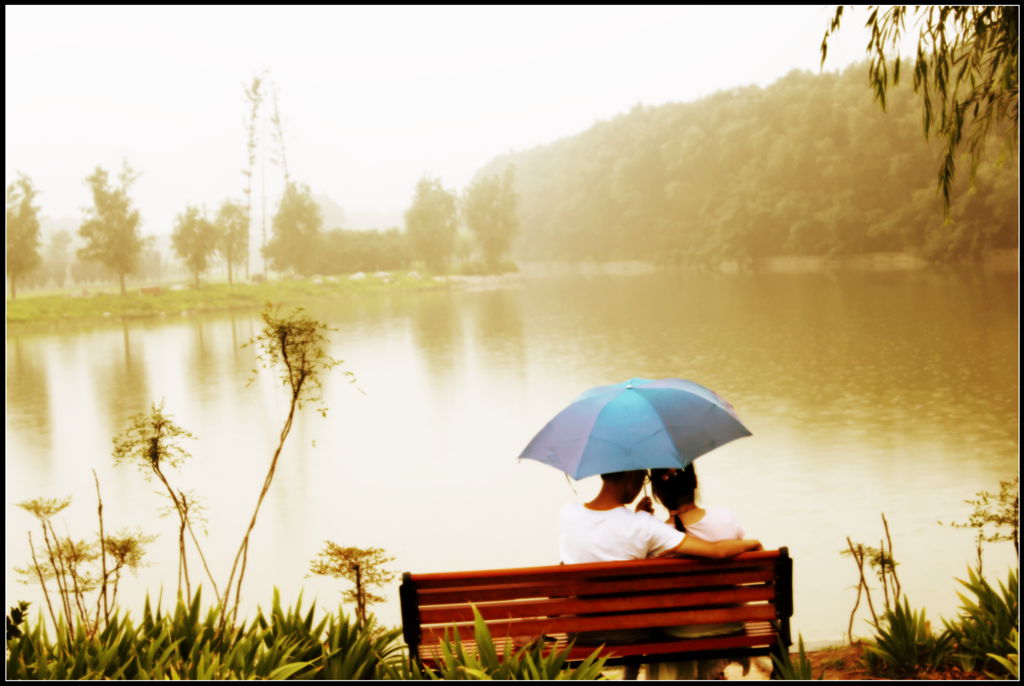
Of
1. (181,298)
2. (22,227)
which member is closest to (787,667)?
(22,227)

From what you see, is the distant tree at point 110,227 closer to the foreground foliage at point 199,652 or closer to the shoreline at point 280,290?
the shoreline at point 280,290

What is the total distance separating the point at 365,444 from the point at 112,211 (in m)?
24.8

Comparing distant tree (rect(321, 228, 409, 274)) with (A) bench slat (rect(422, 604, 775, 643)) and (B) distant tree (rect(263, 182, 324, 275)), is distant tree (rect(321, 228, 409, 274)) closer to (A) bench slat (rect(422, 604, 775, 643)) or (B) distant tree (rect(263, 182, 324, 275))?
(B) distant tree (rect(263, 182, 324, 275))

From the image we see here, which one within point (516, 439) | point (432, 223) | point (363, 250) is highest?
point (432, 223)

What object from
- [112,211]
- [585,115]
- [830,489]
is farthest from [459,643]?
[585,115]

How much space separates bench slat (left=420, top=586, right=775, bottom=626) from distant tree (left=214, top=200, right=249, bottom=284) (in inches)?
1397

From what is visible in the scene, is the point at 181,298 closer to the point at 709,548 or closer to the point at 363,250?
the point at 363,250

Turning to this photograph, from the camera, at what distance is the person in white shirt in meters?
2.30

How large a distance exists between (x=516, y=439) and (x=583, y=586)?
6.63 m

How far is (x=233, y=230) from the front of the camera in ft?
122

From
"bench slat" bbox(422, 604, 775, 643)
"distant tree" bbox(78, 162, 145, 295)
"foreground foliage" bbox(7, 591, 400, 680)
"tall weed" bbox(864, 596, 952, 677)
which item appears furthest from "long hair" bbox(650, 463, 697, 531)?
"distant tree" bbox(78, 162, 145, 295)

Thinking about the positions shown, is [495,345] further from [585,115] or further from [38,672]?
[585,115]

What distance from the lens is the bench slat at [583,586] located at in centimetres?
232

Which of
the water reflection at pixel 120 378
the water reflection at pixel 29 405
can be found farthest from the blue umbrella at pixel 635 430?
the water reflection at pixel 120 378
